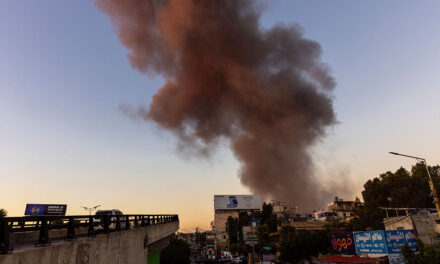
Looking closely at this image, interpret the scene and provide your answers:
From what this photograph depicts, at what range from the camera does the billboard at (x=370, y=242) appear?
935 inches

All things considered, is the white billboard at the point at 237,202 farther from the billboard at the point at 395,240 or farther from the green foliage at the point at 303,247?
the billboard at the point at 395,240

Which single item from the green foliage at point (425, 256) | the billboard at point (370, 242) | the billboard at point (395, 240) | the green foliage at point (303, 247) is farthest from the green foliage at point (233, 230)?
the green foliage at point (425, 256)

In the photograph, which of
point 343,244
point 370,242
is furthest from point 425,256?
point 343,244

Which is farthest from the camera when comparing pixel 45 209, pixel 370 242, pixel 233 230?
pixel 233 230

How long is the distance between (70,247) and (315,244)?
50202mm

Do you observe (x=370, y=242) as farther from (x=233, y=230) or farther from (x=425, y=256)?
(x=233, y=230)

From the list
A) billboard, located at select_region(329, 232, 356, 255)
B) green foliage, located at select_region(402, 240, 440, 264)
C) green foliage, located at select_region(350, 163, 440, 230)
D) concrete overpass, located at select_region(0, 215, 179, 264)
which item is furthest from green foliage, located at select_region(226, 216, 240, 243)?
concrete overpass, located at select_region(0, 215, 179, 264)

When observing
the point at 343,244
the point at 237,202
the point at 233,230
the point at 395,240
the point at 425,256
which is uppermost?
the point at 237,202

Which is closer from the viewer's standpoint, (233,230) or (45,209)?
(45,209)

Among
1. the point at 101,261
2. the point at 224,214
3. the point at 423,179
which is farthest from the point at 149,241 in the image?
the point at 224,214

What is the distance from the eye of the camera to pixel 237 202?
13038 centimetres

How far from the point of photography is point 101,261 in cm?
1180

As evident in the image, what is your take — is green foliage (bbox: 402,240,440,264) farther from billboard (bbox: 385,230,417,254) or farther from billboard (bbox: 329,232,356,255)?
billboard (bbox: 329,232,356,255)

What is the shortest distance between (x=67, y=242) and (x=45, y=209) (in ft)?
276
